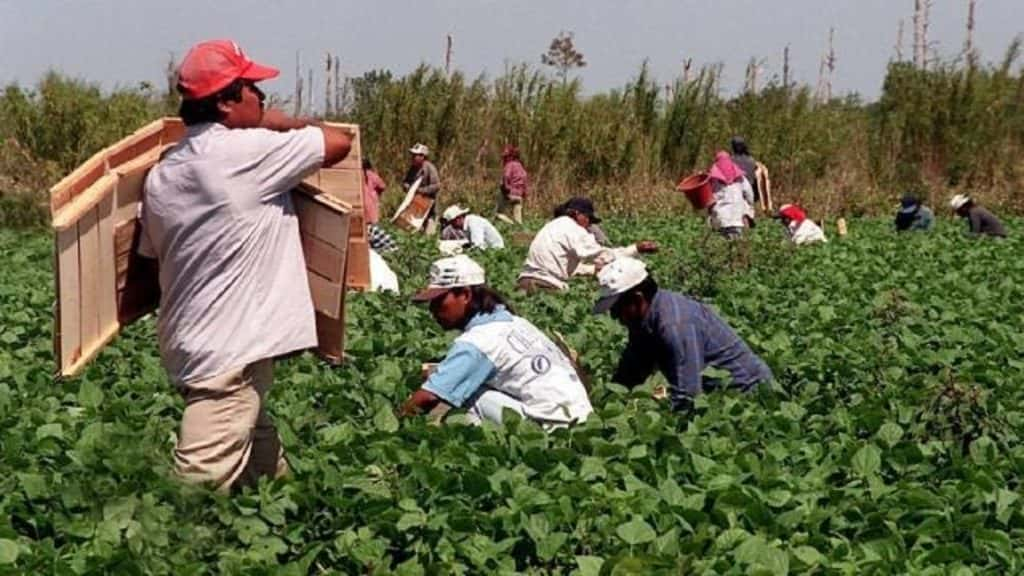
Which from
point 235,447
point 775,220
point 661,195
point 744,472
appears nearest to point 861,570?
point 744,472

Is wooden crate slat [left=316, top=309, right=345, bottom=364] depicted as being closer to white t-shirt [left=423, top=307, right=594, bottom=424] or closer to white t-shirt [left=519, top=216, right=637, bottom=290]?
white t-shirt [left=423, top=307, right=594, bottom=424]

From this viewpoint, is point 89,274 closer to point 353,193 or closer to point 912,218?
point 353,193

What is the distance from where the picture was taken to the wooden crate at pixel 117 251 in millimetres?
3936

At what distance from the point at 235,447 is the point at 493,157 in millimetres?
19548

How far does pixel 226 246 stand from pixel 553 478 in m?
1.21

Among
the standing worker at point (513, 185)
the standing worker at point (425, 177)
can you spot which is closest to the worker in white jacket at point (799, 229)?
the standing worker at point (425, 177)

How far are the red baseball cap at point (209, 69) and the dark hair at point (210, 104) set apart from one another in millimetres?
14

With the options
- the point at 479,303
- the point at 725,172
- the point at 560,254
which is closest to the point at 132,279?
the point at 479,303

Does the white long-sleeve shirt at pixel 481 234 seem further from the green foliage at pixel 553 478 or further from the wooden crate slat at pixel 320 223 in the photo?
the wooden crate slat at pixel 320 223

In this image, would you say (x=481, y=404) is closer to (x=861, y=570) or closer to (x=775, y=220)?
(x=861, y=570)

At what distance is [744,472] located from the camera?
4.51 m

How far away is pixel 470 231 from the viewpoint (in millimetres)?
13555

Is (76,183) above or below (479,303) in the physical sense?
above

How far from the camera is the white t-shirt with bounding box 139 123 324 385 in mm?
4027
